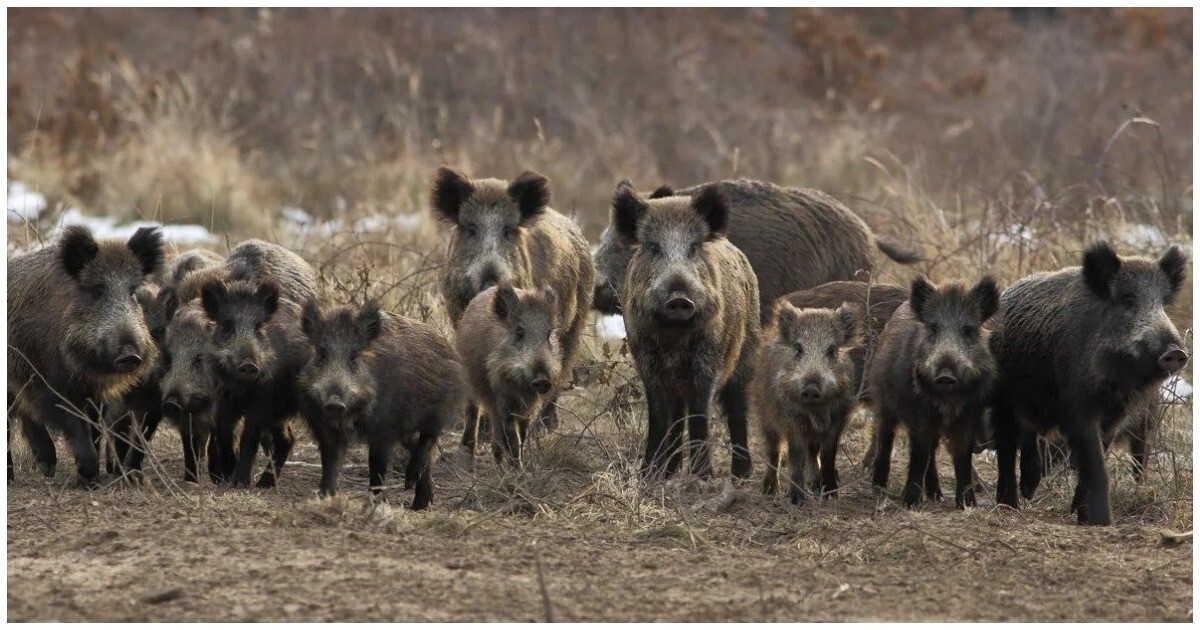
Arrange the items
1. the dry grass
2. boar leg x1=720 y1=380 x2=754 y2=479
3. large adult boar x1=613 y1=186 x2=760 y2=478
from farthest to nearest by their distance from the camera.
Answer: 1. boar leg x1=720 y1=380 x2=754 y2=479
2. large adult boar x1=613 y1=186 x2=760 y2=478
3. the dry grass

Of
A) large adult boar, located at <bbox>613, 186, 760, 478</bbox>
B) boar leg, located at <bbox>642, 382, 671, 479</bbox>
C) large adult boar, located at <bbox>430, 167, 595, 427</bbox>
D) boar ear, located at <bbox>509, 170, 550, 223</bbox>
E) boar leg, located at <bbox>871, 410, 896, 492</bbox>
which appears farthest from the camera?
boar ear, located at <bbox>509, 170, 550, 223</bbox>

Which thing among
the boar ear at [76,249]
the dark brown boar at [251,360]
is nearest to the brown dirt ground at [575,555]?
the dark brown boar at [251,360]

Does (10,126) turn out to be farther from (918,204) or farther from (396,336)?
(396,336)

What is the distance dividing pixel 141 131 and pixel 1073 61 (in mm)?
12933

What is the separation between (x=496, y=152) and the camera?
20.1m

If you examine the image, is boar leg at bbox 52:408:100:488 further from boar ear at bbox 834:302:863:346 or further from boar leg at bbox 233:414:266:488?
boar ear at bbox 834:302:863:346

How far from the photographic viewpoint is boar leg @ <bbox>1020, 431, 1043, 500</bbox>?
8.36 m

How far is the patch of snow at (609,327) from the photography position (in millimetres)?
12516

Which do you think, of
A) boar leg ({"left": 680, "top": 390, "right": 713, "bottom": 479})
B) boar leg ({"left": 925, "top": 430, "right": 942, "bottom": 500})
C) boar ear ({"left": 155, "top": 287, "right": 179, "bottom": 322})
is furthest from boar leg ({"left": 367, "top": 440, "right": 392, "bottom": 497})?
boar leg ({"left": 925, "top": 430, "right": 942, "bottom": 500})

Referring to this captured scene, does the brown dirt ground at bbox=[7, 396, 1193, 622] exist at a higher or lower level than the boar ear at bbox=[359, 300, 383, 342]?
lower

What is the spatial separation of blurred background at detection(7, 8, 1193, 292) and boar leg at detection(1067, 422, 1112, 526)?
19.8 feet

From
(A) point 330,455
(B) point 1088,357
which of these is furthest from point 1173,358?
(A) point 330,455

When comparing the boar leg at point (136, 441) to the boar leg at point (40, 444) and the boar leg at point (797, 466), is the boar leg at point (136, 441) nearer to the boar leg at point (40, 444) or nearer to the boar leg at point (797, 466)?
the boar leg at point (40, 444)

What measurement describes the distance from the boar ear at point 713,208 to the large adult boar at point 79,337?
8.57 ft
